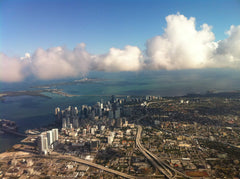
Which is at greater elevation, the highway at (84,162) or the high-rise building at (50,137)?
the high-rise building at (50,137)

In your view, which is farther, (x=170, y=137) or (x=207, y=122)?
(x=207, y=122)

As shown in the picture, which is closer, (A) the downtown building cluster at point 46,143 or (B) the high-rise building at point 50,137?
(A) the downtown building cluster at point 46,143

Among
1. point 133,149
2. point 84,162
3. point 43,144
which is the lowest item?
point 84,162

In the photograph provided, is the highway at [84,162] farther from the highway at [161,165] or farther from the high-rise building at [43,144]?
the highway at [161,165]

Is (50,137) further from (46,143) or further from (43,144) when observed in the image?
(43,144)

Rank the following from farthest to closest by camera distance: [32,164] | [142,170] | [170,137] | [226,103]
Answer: [226,103], [170,137], [32,164], [142,170]

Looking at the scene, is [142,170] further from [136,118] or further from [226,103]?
[226,103]

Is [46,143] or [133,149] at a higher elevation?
[46,143]

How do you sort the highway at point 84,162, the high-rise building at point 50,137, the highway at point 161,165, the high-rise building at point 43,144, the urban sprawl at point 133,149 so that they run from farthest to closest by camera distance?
the high-rise building at point 50,137, the high-rise building at point 43,144, the urban sprawl at point 133,149, the highway at point 84,162, the highway at point 161,165

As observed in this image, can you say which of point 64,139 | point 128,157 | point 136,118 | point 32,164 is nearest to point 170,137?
point 128,157

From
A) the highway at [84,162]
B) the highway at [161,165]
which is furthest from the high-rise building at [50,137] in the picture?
the highway at [161,165]

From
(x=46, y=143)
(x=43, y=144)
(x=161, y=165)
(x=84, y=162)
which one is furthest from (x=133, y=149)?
(x=43, y=144)
